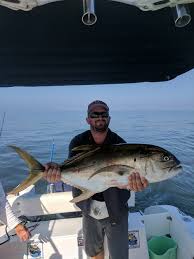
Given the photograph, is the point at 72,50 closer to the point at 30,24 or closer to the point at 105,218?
the point at 30,24

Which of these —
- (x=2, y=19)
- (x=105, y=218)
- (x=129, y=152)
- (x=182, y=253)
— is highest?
(x=2, y=19)

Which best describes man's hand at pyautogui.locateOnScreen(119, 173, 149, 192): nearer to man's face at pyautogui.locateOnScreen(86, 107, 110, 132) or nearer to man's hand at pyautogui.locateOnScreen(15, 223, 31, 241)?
man's face at pyautogui.locateOnScreen(86, 107, 110, 132)

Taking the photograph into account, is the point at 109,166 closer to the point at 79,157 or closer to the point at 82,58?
the point at 79,157

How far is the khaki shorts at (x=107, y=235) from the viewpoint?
9.74 ft

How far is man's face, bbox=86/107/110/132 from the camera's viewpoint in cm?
280

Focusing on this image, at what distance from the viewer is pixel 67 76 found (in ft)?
11.3

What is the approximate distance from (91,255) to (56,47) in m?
1.93

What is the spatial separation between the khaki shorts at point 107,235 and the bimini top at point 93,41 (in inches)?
55.2

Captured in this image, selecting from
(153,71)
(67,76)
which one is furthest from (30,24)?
(153,71)

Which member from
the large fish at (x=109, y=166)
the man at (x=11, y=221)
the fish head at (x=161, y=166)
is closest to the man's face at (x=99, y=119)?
the large fish at (x=109, y=166)

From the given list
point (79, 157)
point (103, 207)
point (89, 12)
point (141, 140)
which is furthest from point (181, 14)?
point (141, 140)

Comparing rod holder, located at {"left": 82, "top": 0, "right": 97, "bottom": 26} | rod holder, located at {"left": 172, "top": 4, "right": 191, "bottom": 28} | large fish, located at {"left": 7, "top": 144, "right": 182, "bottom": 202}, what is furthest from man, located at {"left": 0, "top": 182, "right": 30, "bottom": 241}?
rod holder, located at {"left": 172, "top": 4, "right": 191, "bottom": 28}

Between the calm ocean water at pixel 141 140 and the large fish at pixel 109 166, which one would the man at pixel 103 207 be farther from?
the calm ocean water at pixel 141 140

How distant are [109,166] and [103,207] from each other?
0.75 m
